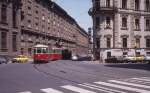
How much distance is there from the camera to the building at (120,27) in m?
57.3

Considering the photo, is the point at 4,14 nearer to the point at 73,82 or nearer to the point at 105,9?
the point at 105,9

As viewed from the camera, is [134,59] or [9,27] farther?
[9,27]

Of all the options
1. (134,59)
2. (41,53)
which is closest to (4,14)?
(41,53)

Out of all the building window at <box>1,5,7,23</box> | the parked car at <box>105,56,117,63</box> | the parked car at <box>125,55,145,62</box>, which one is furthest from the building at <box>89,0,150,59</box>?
the building window at <box>1,5,7,23</box>

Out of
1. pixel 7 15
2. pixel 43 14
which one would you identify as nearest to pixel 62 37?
pixel 43 14

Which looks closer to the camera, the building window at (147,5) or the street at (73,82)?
the street at (73,82)

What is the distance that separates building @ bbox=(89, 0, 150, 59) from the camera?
188 feet

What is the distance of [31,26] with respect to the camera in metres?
71.3

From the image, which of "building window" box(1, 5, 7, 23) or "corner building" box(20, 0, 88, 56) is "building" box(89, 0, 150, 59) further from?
"corner building" box(20, 0, 88, 56)

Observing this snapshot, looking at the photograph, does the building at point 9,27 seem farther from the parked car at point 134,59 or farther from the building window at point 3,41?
the parked car at point 134,59

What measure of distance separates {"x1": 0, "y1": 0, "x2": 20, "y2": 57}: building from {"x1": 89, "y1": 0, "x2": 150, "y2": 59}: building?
48.8 feet

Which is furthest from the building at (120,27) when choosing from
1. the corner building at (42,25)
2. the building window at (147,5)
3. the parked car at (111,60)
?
the corner building at (42,25)

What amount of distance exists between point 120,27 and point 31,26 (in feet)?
72.9

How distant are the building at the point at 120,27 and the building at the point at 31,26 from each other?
49.6ft
